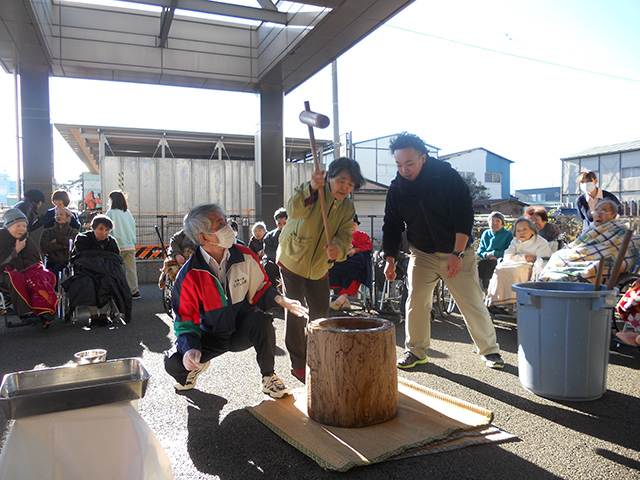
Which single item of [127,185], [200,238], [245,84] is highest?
[245,84]

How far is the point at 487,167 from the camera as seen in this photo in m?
37.6

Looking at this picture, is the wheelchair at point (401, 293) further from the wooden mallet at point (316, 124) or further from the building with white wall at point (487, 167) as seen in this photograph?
the building with white wall at point (487, 167)

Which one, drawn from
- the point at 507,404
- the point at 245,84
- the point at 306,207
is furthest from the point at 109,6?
the point at 507,404

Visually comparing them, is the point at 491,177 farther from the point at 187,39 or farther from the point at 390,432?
the point at 390,432

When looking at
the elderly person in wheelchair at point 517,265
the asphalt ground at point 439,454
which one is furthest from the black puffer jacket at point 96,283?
the elderly person in wheelchair at point 517,265

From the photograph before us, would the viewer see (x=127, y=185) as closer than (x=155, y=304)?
No

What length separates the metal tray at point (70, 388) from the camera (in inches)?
68.6

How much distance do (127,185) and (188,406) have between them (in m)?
12.1

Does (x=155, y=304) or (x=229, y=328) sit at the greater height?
(x=229, y=328)

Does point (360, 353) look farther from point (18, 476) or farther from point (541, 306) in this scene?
point (18, 476)

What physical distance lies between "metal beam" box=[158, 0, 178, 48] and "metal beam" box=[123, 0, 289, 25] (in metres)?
0.17

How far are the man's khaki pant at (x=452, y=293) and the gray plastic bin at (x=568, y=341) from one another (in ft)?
2.21

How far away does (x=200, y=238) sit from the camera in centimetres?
312

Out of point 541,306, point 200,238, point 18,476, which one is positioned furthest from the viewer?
point 541,306
